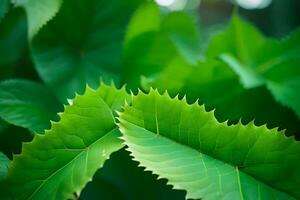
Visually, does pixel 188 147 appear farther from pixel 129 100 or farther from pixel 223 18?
pixel 223 18

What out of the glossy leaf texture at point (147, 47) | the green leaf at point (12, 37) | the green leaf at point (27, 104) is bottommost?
the green leaf at point (27, 104)

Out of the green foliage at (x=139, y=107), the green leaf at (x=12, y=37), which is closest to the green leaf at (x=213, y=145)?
the green foliage at (x=139, y=107)

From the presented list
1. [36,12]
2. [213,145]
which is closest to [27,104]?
[36,12]

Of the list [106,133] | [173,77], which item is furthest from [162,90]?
[106,133]

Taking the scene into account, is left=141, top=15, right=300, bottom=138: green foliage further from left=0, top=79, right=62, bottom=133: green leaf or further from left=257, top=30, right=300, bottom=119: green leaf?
left=0, top=79, right=62, bottom=133: green leaf

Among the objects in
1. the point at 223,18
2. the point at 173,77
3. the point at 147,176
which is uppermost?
the point at 223,18

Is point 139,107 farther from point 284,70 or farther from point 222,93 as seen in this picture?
point 284,70

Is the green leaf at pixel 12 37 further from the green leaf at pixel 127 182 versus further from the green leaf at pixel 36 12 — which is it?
the green leaf at pixel 127 182
